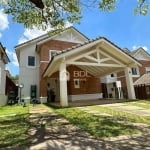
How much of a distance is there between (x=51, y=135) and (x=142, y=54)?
2758cm

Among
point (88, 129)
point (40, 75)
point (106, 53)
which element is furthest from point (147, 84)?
point (88, 129)

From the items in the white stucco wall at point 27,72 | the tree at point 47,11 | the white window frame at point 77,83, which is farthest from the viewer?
the white stucco wall at point 27,72

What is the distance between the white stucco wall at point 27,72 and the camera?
22.0m

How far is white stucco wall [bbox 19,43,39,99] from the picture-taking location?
21969 mm

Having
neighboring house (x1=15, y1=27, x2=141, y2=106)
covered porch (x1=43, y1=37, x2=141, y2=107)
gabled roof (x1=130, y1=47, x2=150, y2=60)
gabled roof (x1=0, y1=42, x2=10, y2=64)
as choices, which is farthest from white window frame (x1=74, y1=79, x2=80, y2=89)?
gabled roof (x1=130, y1=47, x2=150, y2=60)

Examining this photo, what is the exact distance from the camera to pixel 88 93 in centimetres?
2245

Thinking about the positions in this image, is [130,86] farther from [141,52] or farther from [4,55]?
[141,52]

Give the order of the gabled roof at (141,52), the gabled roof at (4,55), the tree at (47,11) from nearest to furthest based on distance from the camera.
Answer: the tree at (47,11) → the gabled roof at (4,55) → the gabled roof at (141,52)

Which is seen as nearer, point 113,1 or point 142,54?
point 113,1

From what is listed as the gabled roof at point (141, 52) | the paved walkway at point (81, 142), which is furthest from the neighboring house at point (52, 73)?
the paved walkway at point (81, 142)

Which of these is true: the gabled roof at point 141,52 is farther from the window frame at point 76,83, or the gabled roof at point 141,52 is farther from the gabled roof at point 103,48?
the gabled roof at point 103,48

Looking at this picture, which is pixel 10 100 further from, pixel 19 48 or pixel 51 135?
pixel 51 135

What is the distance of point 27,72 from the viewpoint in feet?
73.3

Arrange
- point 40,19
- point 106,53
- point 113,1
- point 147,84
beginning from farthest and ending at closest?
point 147,84
point 106,53
point 40,19
point 113,1
